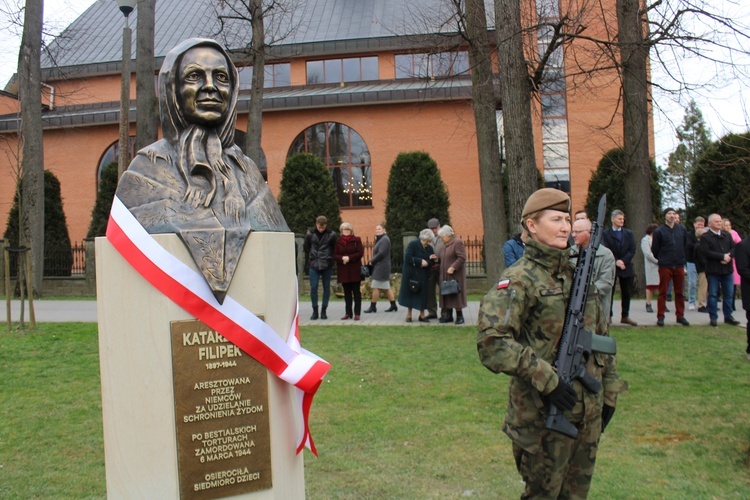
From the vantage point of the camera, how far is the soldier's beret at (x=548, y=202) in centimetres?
323

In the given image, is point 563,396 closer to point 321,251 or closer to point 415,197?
point 321,251

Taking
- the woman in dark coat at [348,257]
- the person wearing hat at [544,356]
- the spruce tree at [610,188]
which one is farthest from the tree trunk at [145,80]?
the spruce tree at [610,188]

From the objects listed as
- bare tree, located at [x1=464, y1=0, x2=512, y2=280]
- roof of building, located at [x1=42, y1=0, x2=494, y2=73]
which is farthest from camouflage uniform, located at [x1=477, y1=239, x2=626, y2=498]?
roof of building, located at [x1=42, y1=0, x2=494, y2=73]

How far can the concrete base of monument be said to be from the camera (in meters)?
3.28

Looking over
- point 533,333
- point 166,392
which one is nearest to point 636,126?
point 533,333

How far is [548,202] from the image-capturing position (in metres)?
3.23

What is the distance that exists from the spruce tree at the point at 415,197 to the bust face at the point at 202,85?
62.4ft

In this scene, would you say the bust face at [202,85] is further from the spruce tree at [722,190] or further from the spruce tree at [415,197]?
the spruce tree at [415,197]

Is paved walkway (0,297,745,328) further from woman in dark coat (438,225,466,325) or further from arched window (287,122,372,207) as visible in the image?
arched window (287,122,372,207)

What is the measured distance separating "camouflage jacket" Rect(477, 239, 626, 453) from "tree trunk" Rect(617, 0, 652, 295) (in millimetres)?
10136

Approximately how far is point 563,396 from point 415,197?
2030cm

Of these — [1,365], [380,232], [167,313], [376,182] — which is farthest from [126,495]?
[376,182]

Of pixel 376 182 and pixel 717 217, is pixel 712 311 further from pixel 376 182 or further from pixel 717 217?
pixel 376 182

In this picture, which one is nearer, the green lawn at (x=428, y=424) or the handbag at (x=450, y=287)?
the green lawn at (x=428, y=424)
